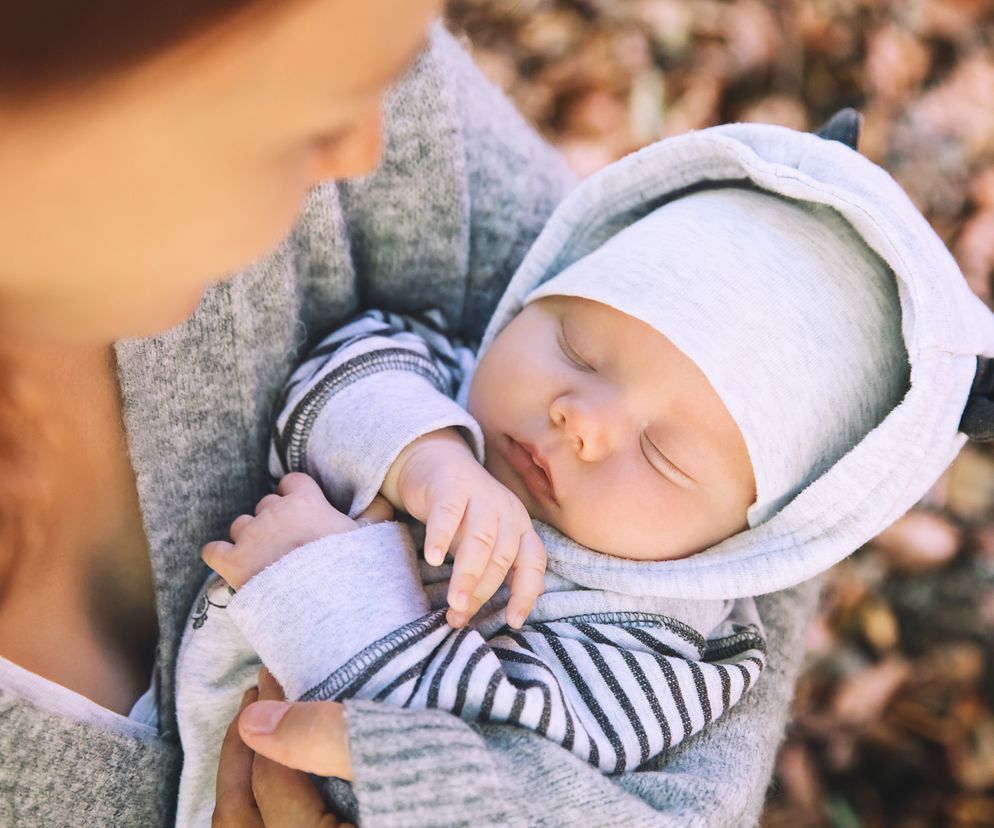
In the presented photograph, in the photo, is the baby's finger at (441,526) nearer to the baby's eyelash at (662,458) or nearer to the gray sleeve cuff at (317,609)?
the gray sleeve cuff at (317,609)

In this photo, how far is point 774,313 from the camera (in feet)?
2.79

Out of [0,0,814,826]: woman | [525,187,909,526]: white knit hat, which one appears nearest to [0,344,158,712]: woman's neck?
[0,0,814,826]: woman

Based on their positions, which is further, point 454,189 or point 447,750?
point 454,189

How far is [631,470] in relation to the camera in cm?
82

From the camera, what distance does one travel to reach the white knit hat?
83 centimetres

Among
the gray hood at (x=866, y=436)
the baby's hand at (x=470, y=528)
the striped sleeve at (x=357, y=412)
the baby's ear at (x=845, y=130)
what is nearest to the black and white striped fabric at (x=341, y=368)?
the striped sleeve at (x=357, y=412)

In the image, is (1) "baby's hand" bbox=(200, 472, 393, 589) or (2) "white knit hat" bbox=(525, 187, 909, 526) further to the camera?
(2) "white knit hat" bbox=(525, 187, 909, 526)

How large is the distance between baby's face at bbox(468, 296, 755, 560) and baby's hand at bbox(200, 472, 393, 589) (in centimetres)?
16

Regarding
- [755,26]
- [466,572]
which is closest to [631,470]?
[466,572]

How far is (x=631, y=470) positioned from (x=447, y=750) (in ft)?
1.01

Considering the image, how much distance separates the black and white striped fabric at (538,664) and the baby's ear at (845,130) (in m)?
0.47

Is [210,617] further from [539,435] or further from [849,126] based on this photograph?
[849,126]

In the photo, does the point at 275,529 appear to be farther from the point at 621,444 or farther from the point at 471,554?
the point at 621,444

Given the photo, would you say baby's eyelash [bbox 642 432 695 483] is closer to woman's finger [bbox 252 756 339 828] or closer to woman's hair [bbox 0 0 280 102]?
woman's finger [bbox 252 756 339 828]
